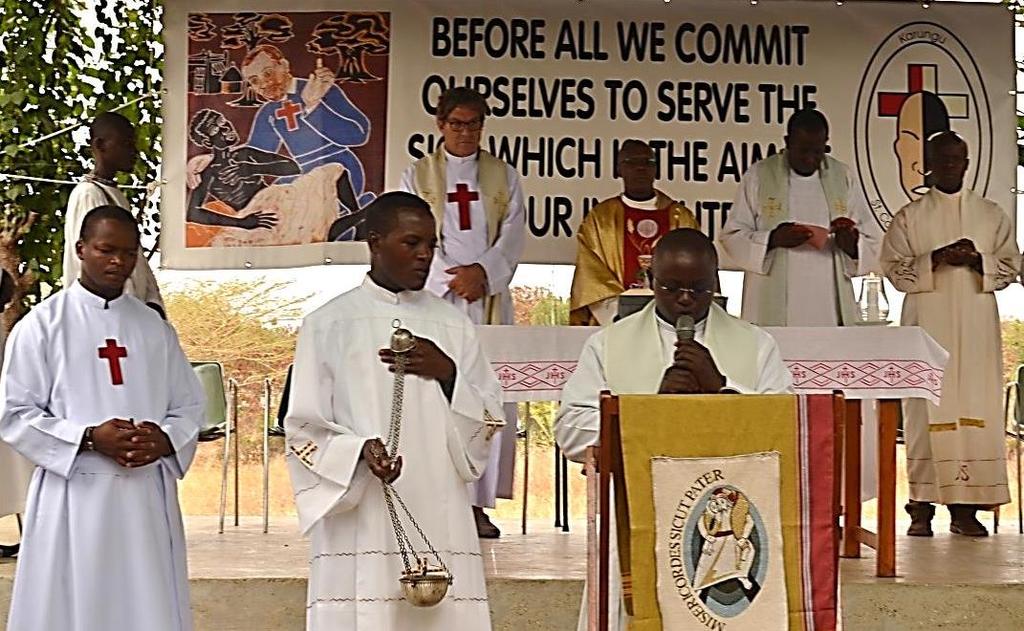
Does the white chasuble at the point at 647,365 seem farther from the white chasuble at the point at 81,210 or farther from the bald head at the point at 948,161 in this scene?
the bald head at the point at 948,161

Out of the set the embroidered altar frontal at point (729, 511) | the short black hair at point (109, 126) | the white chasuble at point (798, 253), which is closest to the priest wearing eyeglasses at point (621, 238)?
the white chasuble at point (798, 253)

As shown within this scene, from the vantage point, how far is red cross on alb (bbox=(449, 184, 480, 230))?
778 centimetres

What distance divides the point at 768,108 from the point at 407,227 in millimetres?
4466

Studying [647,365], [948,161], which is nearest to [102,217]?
[647,365]

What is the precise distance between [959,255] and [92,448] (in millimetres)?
4655

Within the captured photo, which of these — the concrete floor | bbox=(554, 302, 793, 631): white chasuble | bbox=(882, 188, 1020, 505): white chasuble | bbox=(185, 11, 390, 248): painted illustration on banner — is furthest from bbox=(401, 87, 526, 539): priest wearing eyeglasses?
bbox=(554, 302, 793, 631): white chasuble

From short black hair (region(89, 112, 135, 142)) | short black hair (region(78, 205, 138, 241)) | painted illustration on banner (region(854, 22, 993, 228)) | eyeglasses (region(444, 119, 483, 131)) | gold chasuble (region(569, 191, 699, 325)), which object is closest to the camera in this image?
short black hair (region(78, 205, 138, 241))

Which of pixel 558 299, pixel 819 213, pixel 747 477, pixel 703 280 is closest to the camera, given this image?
pixel 747 477

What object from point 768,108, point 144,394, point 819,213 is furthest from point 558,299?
point 144,394

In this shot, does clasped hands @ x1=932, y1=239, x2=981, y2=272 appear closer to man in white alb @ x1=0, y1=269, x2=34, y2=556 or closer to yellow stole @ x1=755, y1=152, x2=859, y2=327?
yellow stole @ x1=755, y1=152, x2=859, y2=327

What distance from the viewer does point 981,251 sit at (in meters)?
8.22

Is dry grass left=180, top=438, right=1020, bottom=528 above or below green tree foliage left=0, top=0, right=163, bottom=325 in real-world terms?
below

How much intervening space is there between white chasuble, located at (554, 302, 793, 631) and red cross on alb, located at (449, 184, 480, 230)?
3.05 m

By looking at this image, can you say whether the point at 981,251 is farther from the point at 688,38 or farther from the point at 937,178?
the point at 688,38
